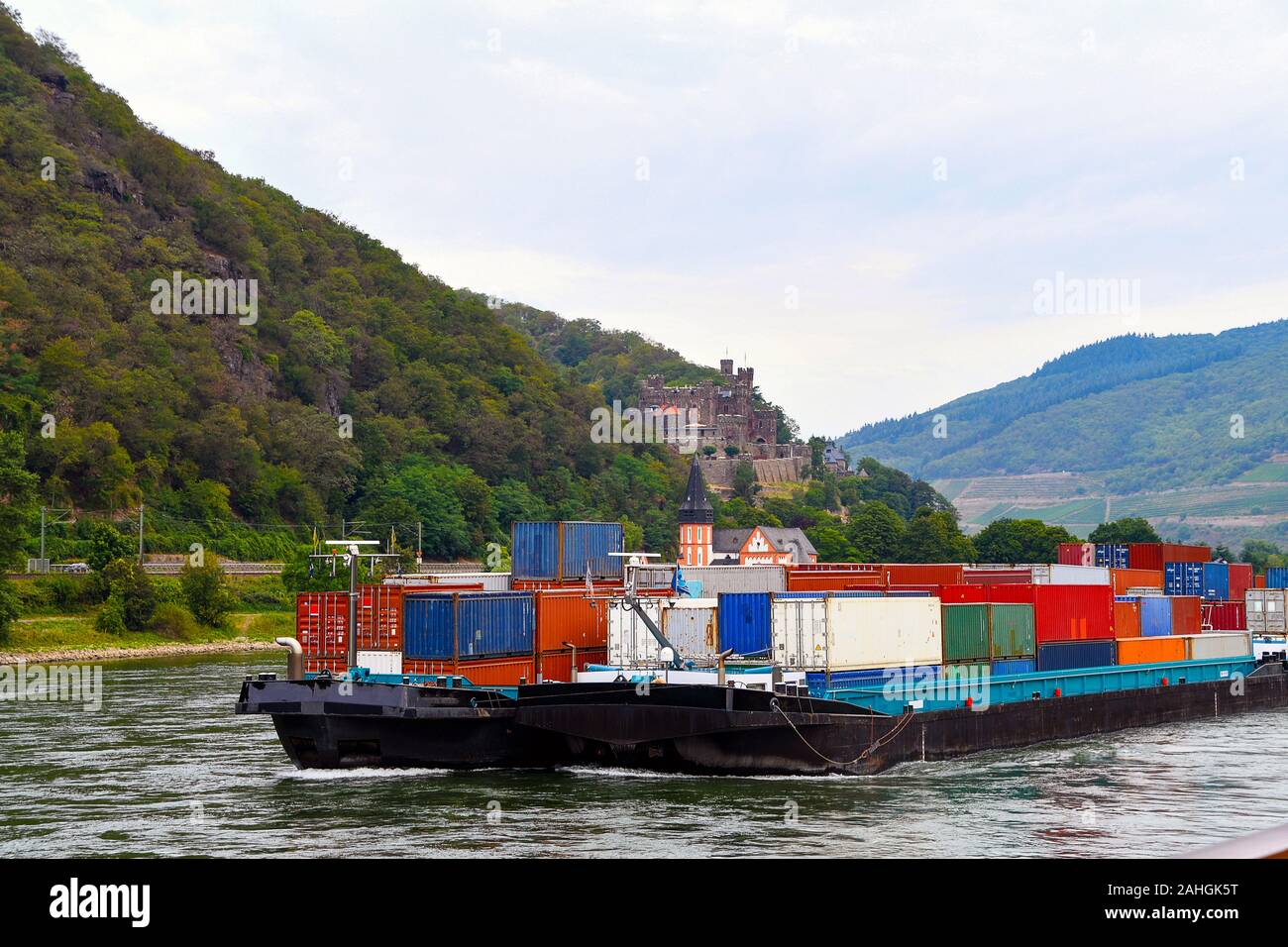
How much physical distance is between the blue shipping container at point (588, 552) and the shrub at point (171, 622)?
51.0 meters

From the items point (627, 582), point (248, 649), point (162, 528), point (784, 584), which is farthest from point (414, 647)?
point (162, 528)

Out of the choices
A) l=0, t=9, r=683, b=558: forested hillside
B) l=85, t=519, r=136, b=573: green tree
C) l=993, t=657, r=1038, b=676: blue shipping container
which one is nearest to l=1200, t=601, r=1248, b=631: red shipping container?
l=993, t=657, r=1038, b=676: blue shipping container

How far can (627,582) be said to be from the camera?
41.8 m

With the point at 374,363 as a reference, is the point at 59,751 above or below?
below

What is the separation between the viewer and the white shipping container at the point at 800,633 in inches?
1570

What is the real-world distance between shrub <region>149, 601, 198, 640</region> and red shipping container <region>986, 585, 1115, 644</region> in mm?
59257

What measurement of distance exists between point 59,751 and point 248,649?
50.9 metres

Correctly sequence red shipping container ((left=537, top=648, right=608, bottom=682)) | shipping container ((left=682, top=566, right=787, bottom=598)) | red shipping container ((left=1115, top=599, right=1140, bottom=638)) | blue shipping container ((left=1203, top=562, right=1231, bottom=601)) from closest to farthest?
red shipping container ((left=537, top=648, right=608, bottom=682)) → shipping container ((left=682, top=566, right=787, bottom=598)) → red shipping container ((left=1115, top=599, right=1140, bottom=638)) → blue shipping container ((left=1203, top=562, right=1231, bottom=601))

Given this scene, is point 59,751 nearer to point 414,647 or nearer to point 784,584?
point 414,647

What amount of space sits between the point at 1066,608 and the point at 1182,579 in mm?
21206

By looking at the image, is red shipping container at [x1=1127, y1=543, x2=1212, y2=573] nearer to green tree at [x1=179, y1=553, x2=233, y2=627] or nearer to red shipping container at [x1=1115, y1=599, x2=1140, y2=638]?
red shipping container at [x1=1115, y1=599, x2=1140, y2=638]

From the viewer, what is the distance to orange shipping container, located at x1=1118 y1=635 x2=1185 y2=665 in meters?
58.4

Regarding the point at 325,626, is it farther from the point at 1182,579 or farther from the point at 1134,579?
the point at 1182,579
